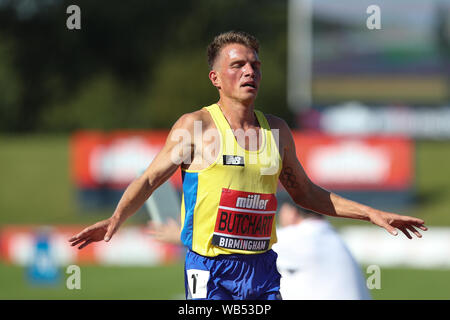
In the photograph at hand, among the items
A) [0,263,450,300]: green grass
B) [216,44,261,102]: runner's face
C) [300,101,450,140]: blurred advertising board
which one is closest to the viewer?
[216,44,261,102]: runner's face

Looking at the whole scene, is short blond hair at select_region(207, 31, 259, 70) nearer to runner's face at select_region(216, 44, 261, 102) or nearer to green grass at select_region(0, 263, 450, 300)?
runner's face at select_region(216, 44, 261, 102)

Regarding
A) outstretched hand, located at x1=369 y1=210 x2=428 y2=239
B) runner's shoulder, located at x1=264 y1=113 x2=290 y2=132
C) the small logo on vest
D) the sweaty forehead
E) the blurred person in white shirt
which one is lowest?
the blurred person in white shirt

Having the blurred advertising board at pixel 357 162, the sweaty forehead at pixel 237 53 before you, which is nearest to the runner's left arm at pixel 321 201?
the sweaty forehead at pixel 237 53

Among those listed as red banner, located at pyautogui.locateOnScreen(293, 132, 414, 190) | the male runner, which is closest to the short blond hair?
the male runner

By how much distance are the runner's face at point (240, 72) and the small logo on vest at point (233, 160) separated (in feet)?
1.21

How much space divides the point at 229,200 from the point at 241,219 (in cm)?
13

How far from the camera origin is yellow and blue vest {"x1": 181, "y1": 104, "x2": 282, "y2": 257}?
4734 millimetres

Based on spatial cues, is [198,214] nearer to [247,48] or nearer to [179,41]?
[247,48]

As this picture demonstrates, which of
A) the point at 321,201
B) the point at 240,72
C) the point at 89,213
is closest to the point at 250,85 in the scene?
the point at 240,72

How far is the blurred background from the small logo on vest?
701cm

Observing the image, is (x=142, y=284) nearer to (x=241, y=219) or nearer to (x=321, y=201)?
(x=321, y=201)

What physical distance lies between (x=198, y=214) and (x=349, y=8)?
21803mm

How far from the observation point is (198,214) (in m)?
4.79

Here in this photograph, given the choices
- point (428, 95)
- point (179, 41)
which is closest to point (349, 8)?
point (428, 95)
